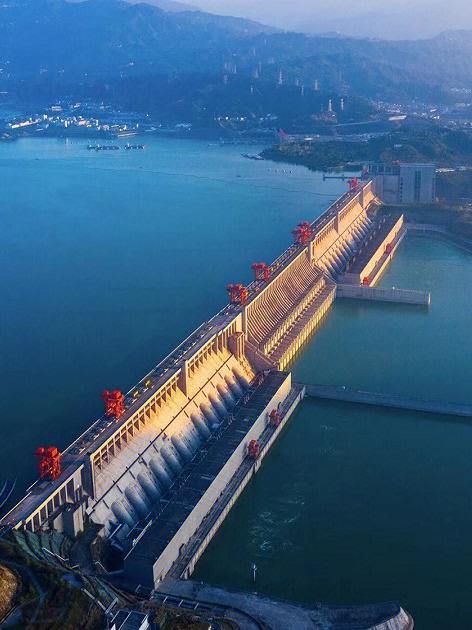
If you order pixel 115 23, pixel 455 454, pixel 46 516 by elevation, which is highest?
pixel 115 23

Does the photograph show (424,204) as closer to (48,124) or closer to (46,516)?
(46,516)

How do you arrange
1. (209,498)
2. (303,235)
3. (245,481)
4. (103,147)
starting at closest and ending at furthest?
(209,498)
(245,481)
(303,235)
(103,147)

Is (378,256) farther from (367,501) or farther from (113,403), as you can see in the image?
(113,403)

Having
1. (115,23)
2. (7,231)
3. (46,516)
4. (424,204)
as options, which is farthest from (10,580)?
(115,23)

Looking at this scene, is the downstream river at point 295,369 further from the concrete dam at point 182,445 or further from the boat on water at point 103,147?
the boat on water at point 103,147

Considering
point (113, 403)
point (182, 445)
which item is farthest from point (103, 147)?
point (113, 403)

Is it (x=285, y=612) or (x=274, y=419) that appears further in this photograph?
(x=274, y=419)

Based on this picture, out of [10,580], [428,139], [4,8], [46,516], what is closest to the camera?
[10,580]
